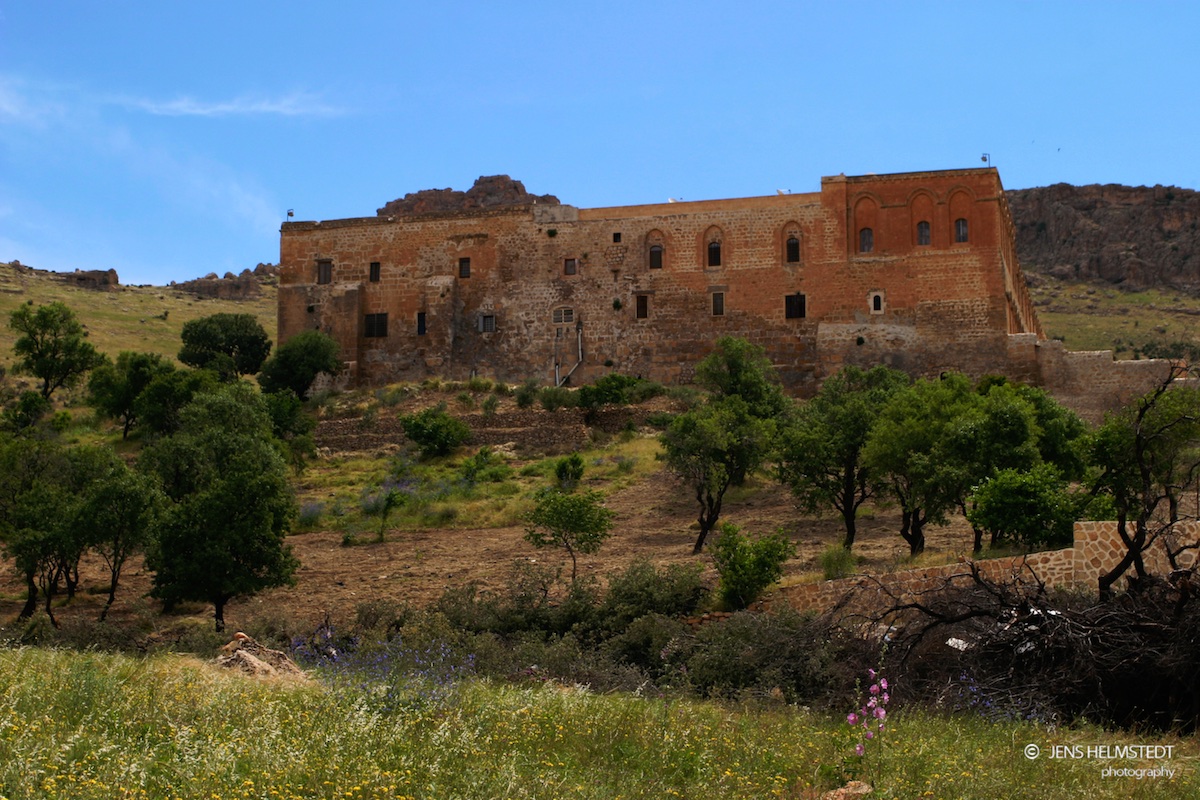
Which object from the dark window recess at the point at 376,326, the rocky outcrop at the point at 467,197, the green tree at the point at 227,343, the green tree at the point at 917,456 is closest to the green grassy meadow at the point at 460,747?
the green tree at the point at 917,456

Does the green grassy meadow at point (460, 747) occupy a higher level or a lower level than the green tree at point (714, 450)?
lower

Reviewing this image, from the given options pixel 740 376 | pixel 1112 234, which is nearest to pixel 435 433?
pixel 740 376

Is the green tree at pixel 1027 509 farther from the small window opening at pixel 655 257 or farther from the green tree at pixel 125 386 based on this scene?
the green tree at pixel 125 386

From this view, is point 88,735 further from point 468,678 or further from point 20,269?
point 20,269

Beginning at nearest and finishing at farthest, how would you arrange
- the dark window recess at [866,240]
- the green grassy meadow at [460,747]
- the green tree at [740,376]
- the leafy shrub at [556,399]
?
1. the green grassy meadow at [460,747]
2. the green tree at [740,376]
3. the leafy shrub at [556,399]
4. the dark window recess at [866,240]

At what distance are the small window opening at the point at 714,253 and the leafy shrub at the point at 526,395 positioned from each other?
6863mm

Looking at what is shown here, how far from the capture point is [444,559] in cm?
2480

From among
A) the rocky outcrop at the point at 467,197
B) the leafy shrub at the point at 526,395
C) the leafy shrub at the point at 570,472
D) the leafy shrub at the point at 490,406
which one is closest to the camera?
the leafy shrub at the point at 570,472

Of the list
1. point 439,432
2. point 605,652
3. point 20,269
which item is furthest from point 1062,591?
point 20,269

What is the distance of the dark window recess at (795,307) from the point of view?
132ft

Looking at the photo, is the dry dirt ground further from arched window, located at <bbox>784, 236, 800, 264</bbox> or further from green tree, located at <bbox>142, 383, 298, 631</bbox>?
arched window, located at <bbox>784, 236, 800, 264</bbox>

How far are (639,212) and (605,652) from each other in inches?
1051

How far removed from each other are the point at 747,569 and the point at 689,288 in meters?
23.5

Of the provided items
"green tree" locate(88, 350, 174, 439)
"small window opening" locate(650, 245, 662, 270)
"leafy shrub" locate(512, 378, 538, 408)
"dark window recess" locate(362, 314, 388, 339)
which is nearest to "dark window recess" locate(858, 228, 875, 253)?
"small window opening" locate(650, 245, 662, 270)
